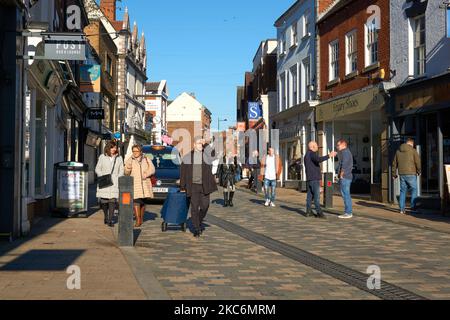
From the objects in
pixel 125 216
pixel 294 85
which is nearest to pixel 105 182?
pixel 125 216

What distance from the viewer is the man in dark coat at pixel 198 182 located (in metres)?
10.4

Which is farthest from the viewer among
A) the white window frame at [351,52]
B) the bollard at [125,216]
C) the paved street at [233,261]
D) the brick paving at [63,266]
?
the white window frame at [351,52]

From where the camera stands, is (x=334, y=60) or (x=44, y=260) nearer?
(x=44, y=260)

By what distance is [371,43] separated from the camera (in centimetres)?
2011

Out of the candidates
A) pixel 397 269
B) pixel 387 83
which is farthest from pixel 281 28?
pixel 397 269

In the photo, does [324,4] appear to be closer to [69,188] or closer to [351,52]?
[351,52]

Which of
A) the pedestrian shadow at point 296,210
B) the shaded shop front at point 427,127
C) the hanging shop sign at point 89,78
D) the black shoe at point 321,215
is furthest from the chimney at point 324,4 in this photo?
the black shoe at point 321,215

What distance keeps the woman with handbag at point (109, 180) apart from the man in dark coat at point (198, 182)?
2270mm

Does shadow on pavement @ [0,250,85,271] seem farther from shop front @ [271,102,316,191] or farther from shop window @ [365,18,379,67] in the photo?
shop front @ [271,102,316,191]

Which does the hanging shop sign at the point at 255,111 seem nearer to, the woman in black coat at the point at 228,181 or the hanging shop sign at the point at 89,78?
the hanging shop sign at the point at 89,78

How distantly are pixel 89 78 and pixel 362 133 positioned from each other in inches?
468

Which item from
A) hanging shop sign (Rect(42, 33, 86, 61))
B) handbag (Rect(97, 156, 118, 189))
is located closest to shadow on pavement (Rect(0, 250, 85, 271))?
hanging shop sign (Rect(42, 33, 86, 61))

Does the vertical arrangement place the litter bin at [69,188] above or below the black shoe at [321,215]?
above

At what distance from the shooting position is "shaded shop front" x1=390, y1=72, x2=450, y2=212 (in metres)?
15.1
